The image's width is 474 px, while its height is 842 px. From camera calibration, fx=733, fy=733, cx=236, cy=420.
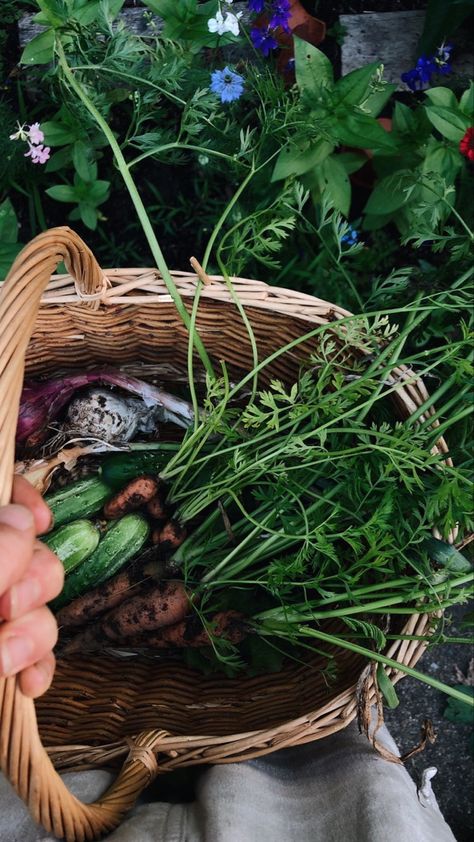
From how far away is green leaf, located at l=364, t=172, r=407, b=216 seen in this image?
1298mm

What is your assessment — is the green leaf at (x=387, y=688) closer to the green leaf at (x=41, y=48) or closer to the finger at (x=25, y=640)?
the finger at (x=25, y=640)

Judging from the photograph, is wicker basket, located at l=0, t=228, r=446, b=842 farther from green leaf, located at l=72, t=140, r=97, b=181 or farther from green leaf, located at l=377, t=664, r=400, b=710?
green leaf, located at l=72, t=140, r=97, b=181

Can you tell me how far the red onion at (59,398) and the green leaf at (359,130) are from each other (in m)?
0.51

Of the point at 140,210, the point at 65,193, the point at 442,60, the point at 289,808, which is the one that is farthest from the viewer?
the point at 442,60

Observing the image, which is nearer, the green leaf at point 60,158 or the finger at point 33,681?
the finger at point 33,681

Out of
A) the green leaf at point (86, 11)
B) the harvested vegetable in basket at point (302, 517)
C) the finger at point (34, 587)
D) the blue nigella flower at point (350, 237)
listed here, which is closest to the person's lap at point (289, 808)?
the harvested vegetable in basket at point (302, 517)

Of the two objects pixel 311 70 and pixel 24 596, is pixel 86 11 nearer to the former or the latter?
pixel 311 70

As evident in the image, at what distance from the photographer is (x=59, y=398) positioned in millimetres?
1240

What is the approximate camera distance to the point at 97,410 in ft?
4.03

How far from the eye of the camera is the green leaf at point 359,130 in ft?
3.80

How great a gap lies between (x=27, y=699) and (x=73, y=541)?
50 centimetres

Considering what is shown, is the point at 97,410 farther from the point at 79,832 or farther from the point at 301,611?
the point at 79,832

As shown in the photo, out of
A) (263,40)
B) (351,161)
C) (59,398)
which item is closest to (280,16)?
(263,40)

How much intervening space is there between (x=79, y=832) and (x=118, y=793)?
0.34 feet
